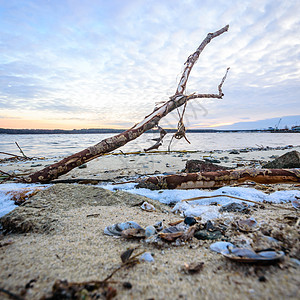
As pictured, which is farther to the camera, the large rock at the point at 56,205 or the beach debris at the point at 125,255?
the large rock at the point at 56,205

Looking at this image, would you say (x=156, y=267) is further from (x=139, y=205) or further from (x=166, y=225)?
(x=139, y=205)

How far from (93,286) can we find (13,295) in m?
0.30

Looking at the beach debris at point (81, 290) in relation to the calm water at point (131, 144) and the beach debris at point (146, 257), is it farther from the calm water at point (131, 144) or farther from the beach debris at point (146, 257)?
the calm water at point (131, 144)

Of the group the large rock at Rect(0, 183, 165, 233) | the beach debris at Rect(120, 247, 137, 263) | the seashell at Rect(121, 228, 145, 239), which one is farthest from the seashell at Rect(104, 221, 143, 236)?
the large rock at Rect(0, 183, 165, 233)

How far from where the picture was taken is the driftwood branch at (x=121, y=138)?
121 inches

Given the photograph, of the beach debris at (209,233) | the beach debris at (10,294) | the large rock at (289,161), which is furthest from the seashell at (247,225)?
the large rock at (289,161)

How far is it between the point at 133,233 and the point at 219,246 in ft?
1.95

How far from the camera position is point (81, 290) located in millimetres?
777

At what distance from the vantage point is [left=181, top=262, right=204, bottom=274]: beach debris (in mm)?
926

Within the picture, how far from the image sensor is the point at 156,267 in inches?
38.7

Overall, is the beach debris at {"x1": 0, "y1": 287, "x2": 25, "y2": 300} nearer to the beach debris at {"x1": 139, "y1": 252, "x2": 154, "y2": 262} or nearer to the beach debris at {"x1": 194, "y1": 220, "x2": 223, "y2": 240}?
the beach debris at {"x1": 139, "y1": 252, "x2": 154, "y2": 262}

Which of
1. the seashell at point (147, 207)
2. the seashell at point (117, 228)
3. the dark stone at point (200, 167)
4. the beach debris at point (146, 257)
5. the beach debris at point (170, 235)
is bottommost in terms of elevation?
the dark stone at point (200, 167)

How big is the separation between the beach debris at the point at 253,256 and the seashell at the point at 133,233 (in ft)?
1.91

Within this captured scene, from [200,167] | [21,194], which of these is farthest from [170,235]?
[200,167]
